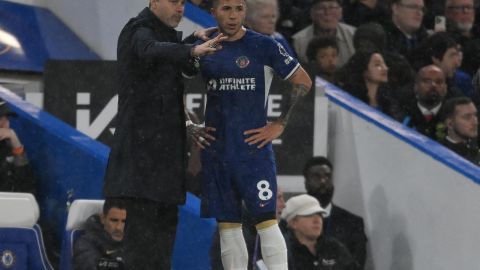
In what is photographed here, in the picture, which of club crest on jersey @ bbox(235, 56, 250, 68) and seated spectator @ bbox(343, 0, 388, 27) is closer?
club crest on jersey @ bbox(235, 56, 250, 68)

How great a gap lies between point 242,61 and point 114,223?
6.21 ft

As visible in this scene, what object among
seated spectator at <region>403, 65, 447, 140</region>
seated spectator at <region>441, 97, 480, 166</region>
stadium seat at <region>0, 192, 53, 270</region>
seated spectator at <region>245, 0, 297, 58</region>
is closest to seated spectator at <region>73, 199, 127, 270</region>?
stadium seat at <region>0, 192, 53, 270</region>

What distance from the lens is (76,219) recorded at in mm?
8781

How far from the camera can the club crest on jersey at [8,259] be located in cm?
846

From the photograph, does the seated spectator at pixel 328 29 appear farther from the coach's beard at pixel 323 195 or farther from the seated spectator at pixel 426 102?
the coach's beard at pixel 323 195

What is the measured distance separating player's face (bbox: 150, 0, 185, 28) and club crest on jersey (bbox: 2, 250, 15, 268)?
2240mm

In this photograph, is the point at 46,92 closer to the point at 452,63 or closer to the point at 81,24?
the point at 81,24

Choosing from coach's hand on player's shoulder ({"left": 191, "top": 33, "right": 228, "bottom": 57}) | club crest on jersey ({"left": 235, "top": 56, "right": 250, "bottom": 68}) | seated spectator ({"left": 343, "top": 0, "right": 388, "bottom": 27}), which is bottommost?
club crest on jersey ({"left": 235, "top": 56, "right": 250, "bottom": 68})

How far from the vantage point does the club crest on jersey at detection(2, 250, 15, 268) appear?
27.8 ft

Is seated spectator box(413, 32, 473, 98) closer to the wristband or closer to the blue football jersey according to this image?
the wristband

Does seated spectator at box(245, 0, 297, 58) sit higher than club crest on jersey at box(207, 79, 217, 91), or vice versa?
seated spectator at box(245, 0, 297, 58)

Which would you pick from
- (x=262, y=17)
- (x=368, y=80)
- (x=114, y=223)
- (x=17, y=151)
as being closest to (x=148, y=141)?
(x=114, y=223)

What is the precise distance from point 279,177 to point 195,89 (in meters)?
0.98

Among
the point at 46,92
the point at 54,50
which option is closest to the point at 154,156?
the point at 46,92
